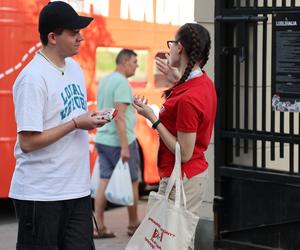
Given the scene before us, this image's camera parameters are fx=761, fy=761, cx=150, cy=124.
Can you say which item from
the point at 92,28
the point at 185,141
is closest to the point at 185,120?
the point at 185,141

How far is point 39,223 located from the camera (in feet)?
13.4

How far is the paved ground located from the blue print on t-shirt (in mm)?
3526

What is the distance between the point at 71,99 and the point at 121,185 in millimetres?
3729

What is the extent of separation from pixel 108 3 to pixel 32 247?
18.6ft

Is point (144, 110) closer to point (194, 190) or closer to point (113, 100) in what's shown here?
point (194, 190)

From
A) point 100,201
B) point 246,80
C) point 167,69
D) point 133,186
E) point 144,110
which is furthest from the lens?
point 133,186

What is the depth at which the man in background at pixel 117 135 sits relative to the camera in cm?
780

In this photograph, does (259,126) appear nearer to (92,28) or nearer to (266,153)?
(266,153)

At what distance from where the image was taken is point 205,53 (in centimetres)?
450

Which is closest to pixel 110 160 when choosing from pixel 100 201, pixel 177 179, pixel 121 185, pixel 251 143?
pixel 121 185

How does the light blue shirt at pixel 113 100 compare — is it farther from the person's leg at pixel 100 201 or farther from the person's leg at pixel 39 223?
the person's leg at pixel 39 223

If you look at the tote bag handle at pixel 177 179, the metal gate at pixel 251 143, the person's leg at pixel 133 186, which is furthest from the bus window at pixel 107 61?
the tote bag handle at pixel 177 179

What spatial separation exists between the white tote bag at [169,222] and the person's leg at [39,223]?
542 millimetres

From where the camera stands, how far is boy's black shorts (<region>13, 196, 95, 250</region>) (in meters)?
4.07
